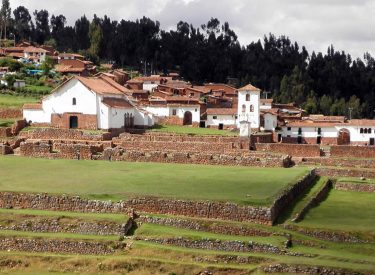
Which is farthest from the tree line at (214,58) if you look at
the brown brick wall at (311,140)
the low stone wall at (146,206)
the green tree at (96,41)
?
the low stone wall at (146,206)

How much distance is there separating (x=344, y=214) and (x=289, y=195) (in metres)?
2.18

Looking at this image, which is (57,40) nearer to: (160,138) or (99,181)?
(160,138)

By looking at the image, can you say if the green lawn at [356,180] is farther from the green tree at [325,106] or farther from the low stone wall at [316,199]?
the green tree at [325,106]

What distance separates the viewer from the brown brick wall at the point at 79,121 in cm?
4447

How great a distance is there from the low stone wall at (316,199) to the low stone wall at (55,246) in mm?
6787

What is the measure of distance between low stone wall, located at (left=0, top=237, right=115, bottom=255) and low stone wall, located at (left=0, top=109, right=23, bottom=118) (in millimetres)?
28144

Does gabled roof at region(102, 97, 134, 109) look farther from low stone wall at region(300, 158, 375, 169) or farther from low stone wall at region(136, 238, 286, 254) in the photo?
low stone wall at region(136, 238, 286, 254)

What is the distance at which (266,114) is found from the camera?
55.7 m

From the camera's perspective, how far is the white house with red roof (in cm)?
4441

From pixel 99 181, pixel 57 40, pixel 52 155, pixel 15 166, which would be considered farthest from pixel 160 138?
pixel 57 40

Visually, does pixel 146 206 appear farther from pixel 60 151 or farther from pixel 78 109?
pixel 78 109

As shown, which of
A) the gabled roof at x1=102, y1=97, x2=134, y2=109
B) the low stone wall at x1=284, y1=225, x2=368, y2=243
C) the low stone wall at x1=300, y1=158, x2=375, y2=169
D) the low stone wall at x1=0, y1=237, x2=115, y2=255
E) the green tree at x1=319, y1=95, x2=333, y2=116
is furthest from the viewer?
the green tree at x1=319, y1=95, x2=333, y2=116

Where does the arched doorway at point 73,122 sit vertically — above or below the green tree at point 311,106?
below

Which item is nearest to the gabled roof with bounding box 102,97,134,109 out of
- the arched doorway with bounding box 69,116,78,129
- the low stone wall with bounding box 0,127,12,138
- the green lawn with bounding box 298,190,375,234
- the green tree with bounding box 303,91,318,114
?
the arched doorway with bounding box 69,116,78,129
